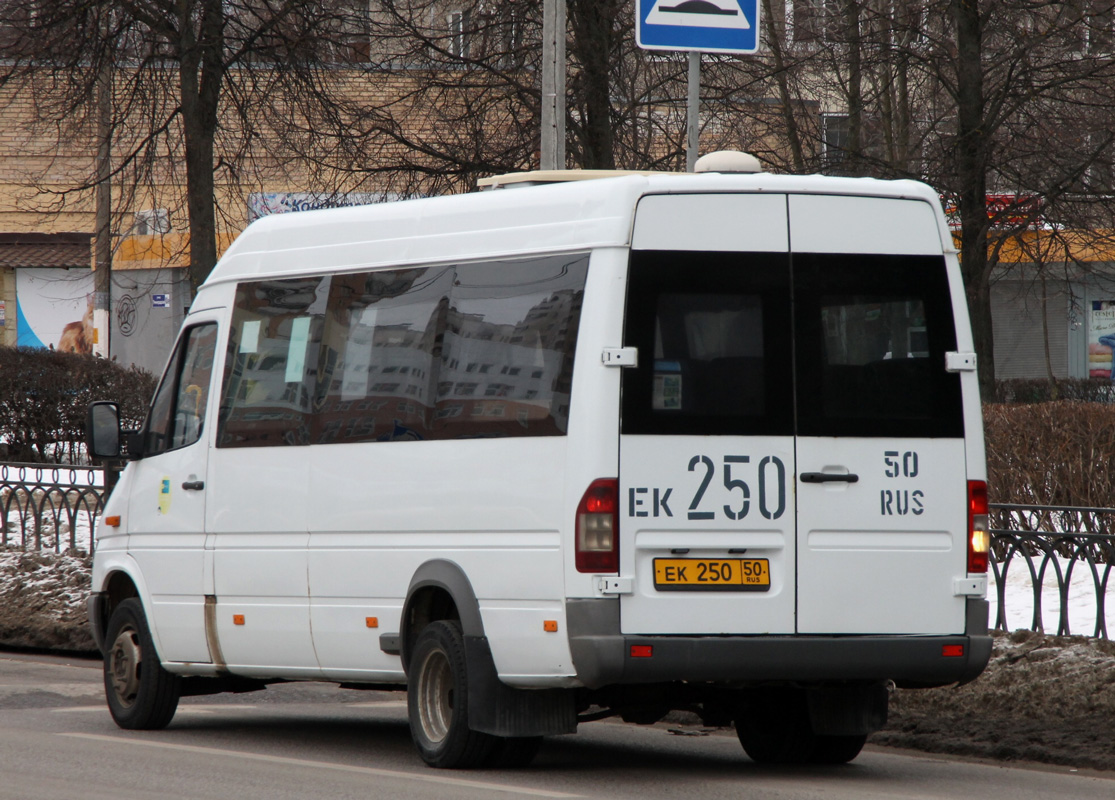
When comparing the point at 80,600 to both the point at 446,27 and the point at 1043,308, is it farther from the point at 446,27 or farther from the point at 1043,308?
the point at 1043,308

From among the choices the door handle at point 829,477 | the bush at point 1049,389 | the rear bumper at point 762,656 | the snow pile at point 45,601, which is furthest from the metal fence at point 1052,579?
the bush at point 1049,389

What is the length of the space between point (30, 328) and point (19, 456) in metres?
26.7

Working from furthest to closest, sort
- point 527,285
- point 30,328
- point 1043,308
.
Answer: point 30,328 → point 1043,308 → point 527,285

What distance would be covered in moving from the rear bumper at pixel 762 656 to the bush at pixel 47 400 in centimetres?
1453

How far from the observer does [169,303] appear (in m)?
39.9

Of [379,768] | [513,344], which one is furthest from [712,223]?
[379,768]

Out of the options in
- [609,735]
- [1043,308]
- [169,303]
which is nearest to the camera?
[609,735]

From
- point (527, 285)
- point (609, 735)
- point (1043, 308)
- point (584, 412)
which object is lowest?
point (609, 735)

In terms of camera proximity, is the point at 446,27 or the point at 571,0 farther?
the point at 446,27

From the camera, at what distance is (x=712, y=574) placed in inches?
277

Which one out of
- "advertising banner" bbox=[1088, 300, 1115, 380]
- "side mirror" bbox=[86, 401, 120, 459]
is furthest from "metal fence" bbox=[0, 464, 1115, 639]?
"advertising banner" bbox=[1088, 300, 1115, 380]

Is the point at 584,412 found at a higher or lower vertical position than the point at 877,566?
higher

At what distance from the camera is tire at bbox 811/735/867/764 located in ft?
26.6

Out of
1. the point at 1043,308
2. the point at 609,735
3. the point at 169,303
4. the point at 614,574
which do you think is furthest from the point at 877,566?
the point at 169,303
